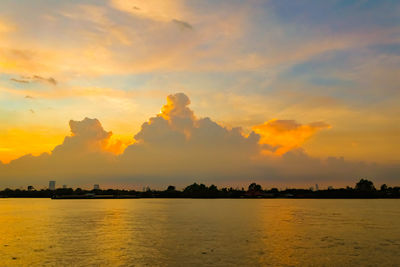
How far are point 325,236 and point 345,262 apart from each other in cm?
2254

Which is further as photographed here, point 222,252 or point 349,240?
point 349,240

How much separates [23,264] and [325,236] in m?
46.5

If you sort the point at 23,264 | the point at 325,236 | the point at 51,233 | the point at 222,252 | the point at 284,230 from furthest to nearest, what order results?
the point at 284,230
the point at 51,233
the point at 325,236
the point at 222,252
the point at 23,264

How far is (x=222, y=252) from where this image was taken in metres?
46.9

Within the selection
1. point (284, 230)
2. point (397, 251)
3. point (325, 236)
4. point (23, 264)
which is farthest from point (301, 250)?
point (23, 264)

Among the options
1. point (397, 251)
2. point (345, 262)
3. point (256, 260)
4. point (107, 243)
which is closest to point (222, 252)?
point (256, 260)

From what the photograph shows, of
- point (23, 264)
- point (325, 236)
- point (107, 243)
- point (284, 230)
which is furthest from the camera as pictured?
point (284, 230)

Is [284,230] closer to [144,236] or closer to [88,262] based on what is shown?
A: [144,236]

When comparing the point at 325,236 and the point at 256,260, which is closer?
the point at 256,260

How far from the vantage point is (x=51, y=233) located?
67688 millimetres

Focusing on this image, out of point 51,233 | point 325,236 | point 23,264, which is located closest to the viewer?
point 23,264

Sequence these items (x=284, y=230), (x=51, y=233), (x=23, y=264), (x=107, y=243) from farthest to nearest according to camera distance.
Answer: (x=284, y=230) → (x=51, y=233) → (x=107, y=243) → (x=23, y=264)

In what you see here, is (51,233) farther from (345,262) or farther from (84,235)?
(345,262)

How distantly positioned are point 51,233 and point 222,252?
3666 cm
